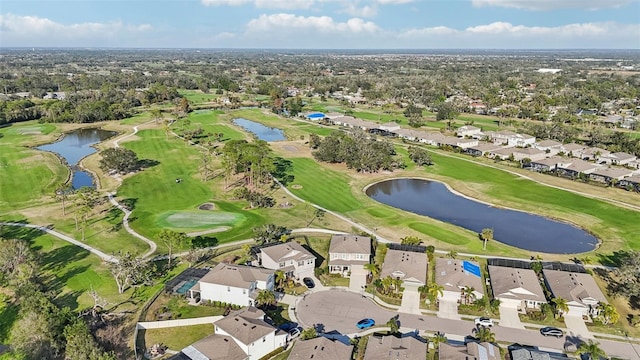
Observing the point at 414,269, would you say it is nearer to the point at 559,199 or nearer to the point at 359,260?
the point at 359,260

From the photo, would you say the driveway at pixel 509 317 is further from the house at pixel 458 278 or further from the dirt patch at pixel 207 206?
the dirt patch at pixel 207 206

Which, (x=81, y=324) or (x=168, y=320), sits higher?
(x=81, y=324)

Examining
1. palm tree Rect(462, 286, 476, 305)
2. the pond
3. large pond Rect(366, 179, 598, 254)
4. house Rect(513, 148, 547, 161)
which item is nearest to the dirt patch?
large pond Rect(366, 179, 598, 254)

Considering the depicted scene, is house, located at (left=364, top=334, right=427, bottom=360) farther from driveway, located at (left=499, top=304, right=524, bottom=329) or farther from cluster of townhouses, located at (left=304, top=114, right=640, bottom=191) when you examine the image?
cluster of townhouses, located at (left=304, top=114, right=640, bottom=191)

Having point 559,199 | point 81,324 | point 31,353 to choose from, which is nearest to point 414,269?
point 81,324

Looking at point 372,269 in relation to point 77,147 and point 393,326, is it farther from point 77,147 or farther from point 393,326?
point 77,147

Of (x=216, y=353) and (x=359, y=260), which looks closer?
(x=216, y=353)
